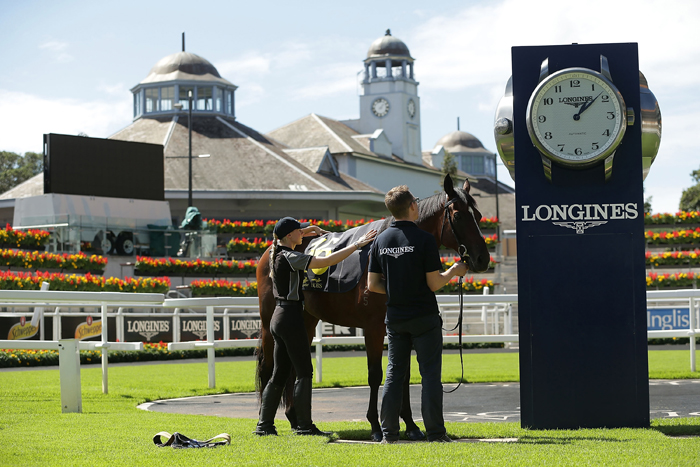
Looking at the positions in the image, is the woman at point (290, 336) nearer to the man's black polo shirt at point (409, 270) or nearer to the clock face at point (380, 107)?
the man's black polo shirt at point (409, 270)

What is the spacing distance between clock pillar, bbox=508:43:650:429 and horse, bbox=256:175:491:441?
66cm

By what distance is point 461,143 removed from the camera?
100562mm

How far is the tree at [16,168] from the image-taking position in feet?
245

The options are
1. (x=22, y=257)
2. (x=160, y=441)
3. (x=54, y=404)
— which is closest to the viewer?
(x=160, y=441)

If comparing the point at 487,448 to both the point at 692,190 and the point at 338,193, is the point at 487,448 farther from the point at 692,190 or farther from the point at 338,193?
the point at 692,190

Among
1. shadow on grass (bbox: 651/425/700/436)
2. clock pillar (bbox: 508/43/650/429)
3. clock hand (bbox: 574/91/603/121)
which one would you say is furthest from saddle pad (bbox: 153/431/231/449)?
clock hand (bbox: 574/91/603/121)

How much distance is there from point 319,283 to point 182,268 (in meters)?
23.5

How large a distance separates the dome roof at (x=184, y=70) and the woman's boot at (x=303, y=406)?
51876 mm

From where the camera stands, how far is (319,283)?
7.71 m

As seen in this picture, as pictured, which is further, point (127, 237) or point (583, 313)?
point (127, 237)

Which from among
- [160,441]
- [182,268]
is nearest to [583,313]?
[160,441]

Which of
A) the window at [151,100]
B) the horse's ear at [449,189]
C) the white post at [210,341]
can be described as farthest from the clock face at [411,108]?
the horse's ear at [449,189]

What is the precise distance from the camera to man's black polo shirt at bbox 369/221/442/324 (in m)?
6.37

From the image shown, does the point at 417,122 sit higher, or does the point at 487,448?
the point at 417,122
